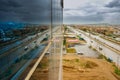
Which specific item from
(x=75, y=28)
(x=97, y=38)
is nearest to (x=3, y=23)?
(x=97, y=38)

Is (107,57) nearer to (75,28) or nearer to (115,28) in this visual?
(115,28)

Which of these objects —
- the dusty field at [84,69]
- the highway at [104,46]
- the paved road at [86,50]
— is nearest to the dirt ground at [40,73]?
the dusty field at [84,69]

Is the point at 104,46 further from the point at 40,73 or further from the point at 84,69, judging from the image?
the point at 40,73

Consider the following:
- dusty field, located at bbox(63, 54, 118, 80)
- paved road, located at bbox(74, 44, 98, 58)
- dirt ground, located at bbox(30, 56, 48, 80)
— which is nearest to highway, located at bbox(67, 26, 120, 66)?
paved road, located at bbox(74, 44, 98, 58)

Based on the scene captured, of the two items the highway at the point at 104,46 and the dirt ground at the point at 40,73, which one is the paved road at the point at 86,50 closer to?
the highway at the point at 104,46

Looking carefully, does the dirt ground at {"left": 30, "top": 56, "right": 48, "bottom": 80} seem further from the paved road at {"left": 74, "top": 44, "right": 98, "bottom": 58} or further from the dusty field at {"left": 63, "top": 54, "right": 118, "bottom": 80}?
the paved road at {"left": 74, "top": 44, "right": 98, "bottom": 58}

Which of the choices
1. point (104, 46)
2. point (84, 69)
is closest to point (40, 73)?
point (84, 69)

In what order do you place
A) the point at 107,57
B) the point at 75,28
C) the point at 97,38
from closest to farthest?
the point at 107,57 → the point at 97,38 → the point at 75,28
